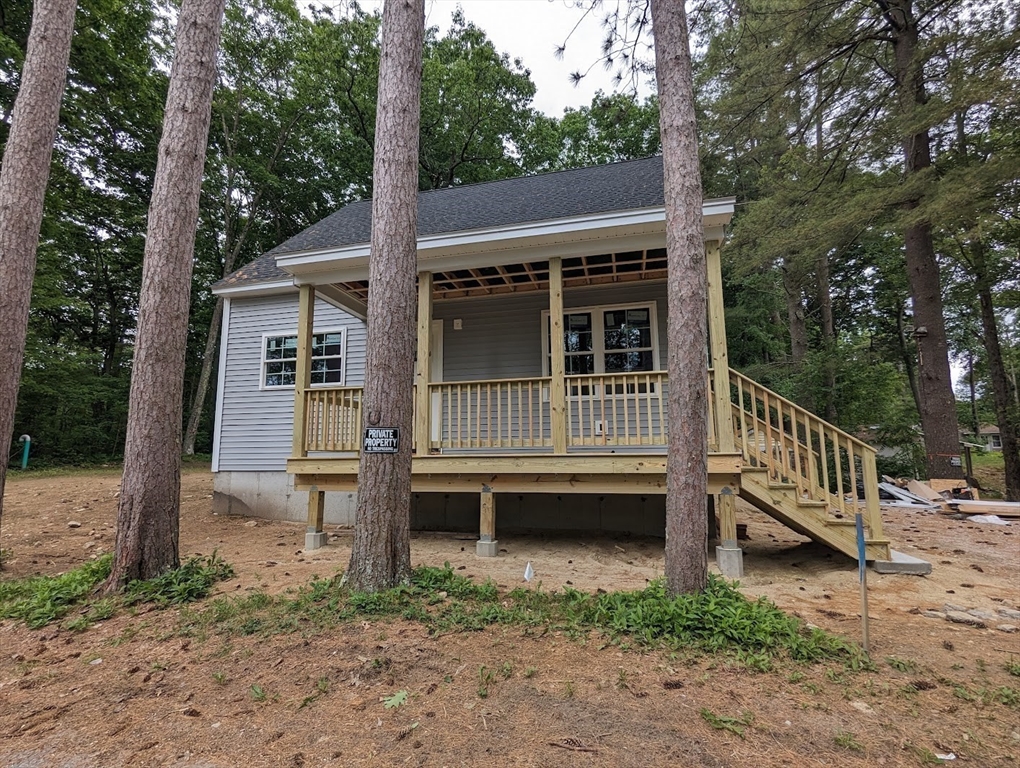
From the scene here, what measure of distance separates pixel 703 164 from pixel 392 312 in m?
13.2

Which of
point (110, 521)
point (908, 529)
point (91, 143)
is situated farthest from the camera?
point (91, 143)

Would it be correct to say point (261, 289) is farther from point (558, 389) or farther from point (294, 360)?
point (558, 389)

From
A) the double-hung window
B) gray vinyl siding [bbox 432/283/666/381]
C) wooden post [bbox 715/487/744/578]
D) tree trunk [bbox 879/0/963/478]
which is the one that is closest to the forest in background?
tree trunk [bbox 879/0/963/478]

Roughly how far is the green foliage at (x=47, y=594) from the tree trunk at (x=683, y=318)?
4.52 meters

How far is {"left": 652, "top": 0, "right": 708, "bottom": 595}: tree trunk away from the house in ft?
5.61

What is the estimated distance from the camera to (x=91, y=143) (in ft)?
56.3

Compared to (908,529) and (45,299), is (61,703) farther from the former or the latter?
(45,299)

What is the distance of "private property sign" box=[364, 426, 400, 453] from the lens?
13.0 feet

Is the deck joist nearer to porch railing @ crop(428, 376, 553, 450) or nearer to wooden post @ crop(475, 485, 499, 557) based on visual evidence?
wooden post @ crop(475, 485, 499, 557)

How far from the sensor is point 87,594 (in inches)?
157

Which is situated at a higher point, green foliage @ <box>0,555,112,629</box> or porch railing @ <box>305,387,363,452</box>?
porch railing @ <box>305,387,363,452</box>

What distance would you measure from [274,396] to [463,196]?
5.15m

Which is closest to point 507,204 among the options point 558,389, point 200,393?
point 558,389

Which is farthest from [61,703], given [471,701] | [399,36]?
[399,36]
